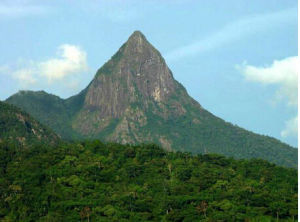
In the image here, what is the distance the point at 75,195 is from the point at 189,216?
28119 mm

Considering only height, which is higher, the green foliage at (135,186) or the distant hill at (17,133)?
the distant hill at (17,133)

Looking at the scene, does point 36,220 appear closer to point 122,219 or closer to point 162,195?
point 122,219

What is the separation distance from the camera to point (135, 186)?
127875 mm

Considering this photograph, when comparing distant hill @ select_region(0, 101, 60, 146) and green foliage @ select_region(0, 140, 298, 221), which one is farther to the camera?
distant hill @ select_region(0, 101, 60, 146)

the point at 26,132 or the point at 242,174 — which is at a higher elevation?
the point at 26,132

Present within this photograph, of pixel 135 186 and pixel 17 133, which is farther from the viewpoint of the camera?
pixel 17 133

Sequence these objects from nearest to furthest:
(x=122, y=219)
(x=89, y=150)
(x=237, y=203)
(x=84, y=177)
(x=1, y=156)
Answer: (x=122, y=219) → (x=237, y=203) → (x=84, y=177) → (x=1, y=156) → (x=89, y=150)

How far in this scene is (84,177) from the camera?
132 meters

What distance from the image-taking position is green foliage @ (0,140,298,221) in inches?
4291

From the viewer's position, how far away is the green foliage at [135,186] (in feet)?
358

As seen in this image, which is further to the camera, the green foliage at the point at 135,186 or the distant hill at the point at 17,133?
the distant hill at the point at 17,133

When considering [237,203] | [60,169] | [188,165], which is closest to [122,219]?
[237,203]

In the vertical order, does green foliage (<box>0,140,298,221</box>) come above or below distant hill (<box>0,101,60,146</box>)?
below

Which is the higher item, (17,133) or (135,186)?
(17,133)
